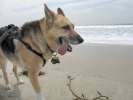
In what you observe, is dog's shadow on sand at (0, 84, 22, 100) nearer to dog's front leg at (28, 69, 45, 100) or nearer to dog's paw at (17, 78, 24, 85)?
dog's paw at (17, 78, 24, 85)

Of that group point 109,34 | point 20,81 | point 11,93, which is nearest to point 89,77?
point 20,81

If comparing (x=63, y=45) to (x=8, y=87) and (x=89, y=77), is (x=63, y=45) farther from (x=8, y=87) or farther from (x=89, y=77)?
(x=8, y=87)

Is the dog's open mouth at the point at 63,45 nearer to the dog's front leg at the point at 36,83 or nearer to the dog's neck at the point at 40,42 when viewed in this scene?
the dog's neck at the point at 40,42

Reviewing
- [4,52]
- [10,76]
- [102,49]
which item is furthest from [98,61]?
[4,52]

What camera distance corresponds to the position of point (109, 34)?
41.1 feet

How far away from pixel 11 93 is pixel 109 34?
704 centimetres

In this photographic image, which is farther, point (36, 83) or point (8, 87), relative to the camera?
point (8, 87)

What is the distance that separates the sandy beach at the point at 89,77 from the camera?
224 inches

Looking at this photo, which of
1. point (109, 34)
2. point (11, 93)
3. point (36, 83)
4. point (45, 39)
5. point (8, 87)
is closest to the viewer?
point (45, 39)

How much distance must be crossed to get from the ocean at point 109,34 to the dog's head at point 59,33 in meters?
5.11

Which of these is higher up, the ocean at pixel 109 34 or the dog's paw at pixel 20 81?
the dog's paw at pixel 20 81

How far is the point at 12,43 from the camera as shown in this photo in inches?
223

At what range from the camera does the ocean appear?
36.2 feet

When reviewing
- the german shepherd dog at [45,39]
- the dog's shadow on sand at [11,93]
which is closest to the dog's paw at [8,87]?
the dog's shadow on sand at [11,93]
